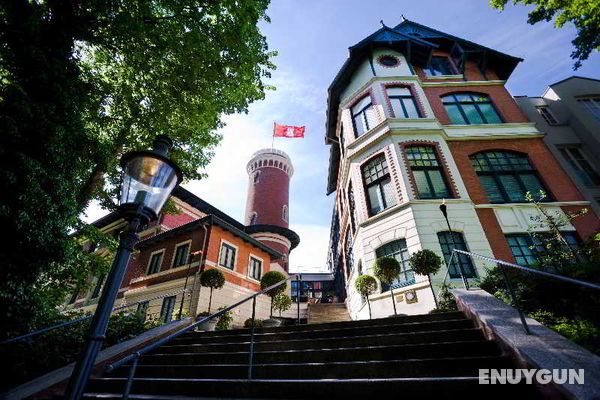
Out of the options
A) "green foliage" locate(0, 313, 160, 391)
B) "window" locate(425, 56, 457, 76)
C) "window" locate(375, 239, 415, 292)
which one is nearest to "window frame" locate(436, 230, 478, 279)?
"window" locate(375, 239, 415, 292)

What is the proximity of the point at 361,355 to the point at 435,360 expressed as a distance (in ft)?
3.47

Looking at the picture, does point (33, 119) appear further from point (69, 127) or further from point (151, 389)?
point (151, 389)

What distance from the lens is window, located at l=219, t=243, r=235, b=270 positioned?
15.9 meters

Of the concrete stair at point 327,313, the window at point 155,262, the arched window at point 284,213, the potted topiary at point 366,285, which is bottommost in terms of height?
the concrete stair at point 327,313

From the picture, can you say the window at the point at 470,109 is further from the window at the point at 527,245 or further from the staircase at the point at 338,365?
the staircase at the point at 338,365

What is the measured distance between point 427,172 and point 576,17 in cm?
865

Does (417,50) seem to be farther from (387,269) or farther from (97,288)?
(97,288)

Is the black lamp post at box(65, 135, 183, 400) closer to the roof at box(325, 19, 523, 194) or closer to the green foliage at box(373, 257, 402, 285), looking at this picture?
the green foliage at box(373, 257, 402, 285)

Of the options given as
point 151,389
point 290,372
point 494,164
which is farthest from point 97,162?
point 494,164

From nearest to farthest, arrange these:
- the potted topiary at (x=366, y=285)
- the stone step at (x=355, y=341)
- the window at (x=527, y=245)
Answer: the stone step at (x=355, y=341), the window at (x=527, y=245), the potted topiary at (x=366, y=285)

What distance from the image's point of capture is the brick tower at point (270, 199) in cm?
2425

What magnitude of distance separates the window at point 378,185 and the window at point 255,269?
9042 mm

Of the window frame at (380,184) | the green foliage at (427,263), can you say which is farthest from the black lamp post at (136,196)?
the window frame at (380,184)

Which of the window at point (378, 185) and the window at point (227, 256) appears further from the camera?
the window at point (227, 256)
